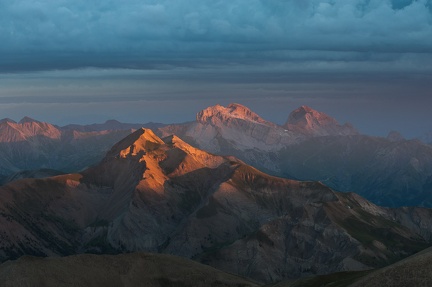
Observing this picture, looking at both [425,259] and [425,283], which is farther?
[425,259]

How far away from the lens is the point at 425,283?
175125 millimetres

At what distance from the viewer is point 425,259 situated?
187m

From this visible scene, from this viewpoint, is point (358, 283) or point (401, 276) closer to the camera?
point (401, 276)

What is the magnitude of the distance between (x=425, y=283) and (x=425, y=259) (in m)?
13.0

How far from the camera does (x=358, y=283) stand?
198250 millimetres

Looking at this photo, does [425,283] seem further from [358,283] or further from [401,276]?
→ [358,283]

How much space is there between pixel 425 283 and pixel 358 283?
26.7 m

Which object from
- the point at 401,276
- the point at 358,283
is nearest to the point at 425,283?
the point at 401,276

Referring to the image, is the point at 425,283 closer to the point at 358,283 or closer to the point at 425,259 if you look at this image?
the point at 425,259

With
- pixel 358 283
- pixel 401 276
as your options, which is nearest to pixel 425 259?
pixel 401 276

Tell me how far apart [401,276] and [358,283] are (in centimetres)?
1726

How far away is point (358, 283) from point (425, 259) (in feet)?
70.8

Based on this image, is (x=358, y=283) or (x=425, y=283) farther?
(x=358, y=283)
